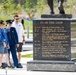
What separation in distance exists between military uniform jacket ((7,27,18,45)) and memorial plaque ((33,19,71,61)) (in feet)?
2.31

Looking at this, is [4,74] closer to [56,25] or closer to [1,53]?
[1,53]

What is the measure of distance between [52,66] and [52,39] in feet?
2.70

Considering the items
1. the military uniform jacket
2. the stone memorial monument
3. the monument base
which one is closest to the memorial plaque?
the stone memorial monument

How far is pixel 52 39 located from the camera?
1483 cm

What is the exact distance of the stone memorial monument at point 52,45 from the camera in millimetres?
14758

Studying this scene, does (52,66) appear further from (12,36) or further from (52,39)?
(12,36)

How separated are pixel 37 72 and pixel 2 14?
2153 inches

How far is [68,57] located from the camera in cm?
1487

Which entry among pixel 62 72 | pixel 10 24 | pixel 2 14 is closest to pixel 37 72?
pixel 62 72

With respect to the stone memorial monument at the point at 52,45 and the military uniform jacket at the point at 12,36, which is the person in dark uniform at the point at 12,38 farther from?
the stone memorial monument at the point at 52,45

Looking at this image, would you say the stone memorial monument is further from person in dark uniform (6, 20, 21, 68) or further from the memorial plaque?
person in dark uniform (6, 20, 21, 68)

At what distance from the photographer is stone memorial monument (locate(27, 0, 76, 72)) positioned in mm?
14758

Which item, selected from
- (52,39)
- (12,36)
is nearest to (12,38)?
(12,36)

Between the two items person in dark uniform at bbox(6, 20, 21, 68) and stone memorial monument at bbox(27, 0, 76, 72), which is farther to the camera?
person in dark uniform at bbox(6, 20, 21, 68)
